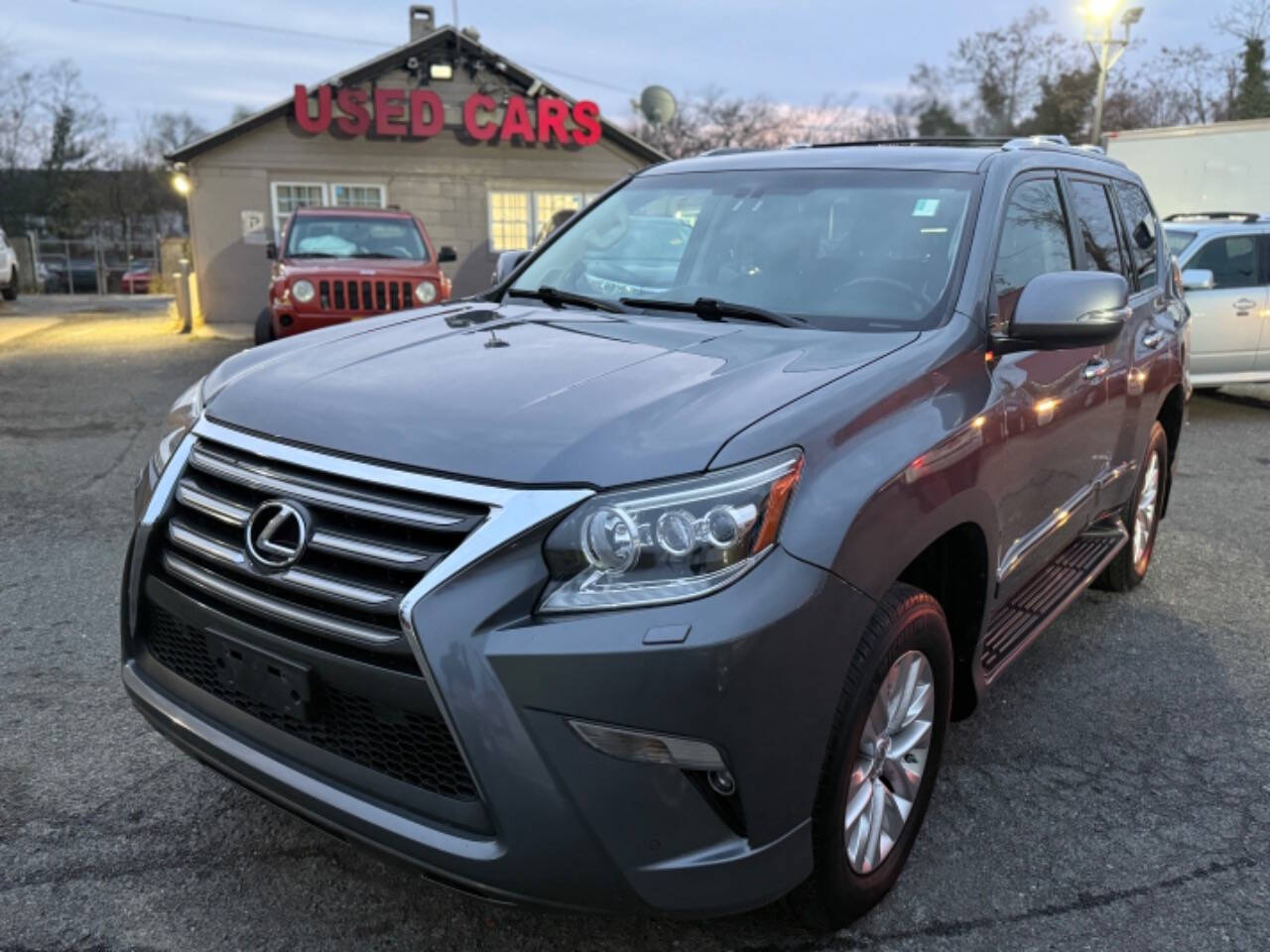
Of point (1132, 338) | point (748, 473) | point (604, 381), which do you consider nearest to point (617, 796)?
point (748, 473)

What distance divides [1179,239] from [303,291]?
9.03 metres

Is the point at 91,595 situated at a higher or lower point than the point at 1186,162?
lower

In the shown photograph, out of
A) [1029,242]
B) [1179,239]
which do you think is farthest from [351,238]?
[1029,242]

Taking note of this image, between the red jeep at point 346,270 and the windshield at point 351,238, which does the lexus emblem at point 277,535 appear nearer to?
the red jeep at point 346,270

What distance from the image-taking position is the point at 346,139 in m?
18.3

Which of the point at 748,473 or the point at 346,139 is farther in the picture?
the point at 346,139

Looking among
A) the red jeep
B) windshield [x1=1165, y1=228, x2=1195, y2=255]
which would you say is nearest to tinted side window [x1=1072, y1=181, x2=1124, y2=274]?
windshield [x1=1165, y1=228, x2=1195, y2=255]

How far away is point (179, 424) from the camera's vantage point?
270cm

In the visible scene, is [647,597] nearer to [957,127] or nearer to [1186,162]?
[1186,162]

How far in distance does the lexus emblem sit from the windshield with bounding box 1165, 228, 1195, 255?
9719 millimetres

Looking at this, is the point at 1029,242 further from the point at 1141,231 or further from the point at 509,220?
the point at 509,220

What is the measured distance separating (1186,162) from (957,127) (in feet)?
116

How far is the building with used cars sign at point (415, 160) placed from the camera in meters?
17.8

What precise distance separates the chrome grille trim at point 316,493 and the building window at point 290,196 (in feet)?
56.8
